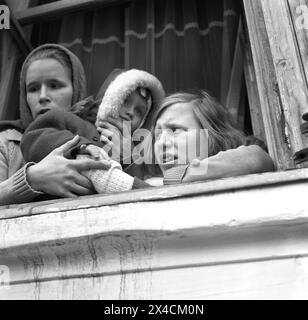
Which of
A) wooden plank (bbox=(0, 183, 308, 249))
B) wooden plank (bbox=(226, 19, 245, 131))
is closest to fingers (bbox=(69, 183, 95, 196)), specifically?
wooden plank (bbox=(0, 183, 308, 249))

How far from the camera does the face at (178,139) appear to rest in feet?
3.70

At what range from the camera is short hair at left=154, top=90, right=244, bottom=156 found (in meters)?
1.18

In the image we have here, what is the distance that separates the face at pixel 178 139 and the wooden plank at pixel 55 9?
83cm

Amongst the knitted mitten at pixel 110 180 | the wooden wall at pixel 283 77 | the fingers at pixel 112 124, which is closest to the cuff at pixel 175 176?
the knitted mitten at pixel 110 180

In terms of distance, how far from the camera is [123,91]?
1.30m

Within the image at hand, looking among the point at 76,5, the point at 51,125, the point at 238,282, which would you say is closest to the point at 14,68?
the point at 76,5

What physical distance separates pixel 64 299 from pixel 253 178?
0.35 meters

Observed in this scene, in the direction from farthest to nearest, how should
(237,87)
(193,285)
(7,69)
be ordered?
(7,69), (237,87), (193,285)

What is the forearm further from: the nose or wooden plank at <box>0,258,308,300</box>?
the nose

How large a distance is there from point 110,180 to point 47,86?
0.56m

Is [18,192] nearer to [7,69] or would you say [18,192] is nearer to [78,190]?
[78,190]

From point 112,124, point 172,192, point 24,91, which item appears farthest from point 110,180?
point 24,91

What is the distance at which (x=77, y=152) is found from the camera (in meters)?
1.06
